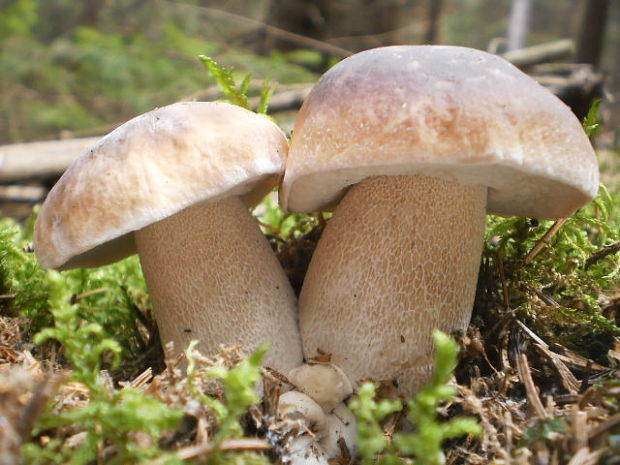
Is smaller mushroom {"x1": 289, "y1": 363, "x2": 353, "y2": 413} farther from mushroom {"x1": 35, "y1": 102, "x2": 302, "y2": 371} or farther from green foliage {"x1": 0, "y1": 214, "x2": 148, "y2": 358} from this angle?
green foliage {"x1": 0, "y1": 214, "x2": 148, "y2": 358}

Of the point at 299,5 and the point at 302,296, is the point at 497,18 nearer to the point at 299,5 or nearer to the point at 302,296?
the point at 299,5

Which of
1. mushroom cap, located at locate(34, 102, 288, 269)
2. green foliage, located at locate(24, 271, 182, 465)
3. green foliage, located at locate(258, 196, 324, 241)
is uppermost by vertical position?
mushroom cap, located at locate(34, 102, 288, 269)

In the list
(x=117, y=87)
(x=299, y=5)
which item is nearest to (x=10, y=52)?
(x=117, y=87)

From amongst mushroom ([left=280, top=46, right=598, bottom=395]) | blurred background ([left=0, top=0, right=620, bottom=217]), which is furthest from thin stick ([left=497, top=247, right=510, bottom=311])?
blurred background ([left=0, top=0, right=620, bottom=217])

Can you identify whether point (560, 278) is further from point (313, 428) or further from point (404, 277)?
point (313, 428)

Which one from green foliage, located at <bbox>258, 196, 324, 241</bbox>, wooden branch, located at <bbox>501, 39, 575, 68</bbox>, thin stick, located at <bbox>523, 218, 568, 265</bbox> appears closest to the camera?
thin stick, located at <bbox>523, 218, 568, 265</bbox>

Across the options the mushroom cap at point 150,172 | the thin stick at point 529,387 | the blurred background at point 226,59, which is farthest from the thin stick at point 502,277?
the blurred background at point 226,59
